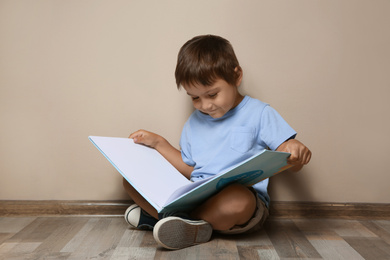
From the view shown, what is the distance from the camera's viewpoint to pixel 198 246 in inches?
41.8

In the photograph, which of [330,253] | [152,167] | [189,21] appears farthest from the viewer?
[189,21]

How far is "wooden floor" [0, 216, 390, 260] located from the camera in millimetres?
Answer: 1006

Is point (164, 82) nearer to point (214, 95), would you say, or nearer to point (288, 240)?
point (214, 95)

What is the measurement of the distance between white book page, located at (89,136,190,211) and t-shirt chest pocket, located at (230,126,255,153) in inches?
6.9

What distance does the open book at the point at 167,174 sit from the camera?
96cm

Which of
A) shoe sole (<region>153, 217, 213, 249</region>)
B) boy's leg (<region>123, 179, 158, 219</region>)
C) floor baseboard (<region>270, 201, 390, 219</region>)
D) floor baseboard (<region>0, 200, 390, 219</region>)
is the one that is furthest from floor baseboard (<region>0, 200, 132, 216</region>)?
floor baseboard (<region>270, 201, 390, 219</region>)

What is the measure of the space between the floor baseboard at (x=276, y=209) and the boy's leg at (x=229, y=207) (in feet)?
1.00

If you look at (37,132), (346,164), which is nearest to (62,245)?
(37,132)

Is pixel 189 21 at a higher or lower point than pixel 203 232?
higher

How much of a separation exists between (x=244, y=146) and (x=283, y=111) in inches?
9.6

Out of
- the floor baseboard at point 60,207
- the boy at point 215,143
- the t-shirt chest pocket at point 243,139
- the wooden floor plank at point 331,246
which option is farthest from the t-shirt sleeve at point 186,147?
the wooden floor plank at point 331,246

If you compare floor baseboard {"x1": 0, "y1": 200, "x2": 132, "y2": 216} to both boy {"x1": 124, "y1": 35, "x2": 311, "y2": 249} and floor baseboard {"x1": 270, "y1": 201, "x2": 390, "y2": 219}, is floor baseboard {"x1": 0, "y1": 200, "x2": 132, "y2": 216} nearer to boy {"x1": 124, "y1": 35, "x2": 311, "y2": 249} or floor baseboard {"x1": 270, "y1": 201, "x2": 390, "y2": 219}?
boy {"x1": 124, "y1": 35, "x2": 311, "y2": 249}

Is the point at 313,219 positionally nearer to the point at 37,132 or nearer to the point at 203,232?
the point at 203,232

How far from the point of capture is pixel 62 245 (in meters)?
1.07
